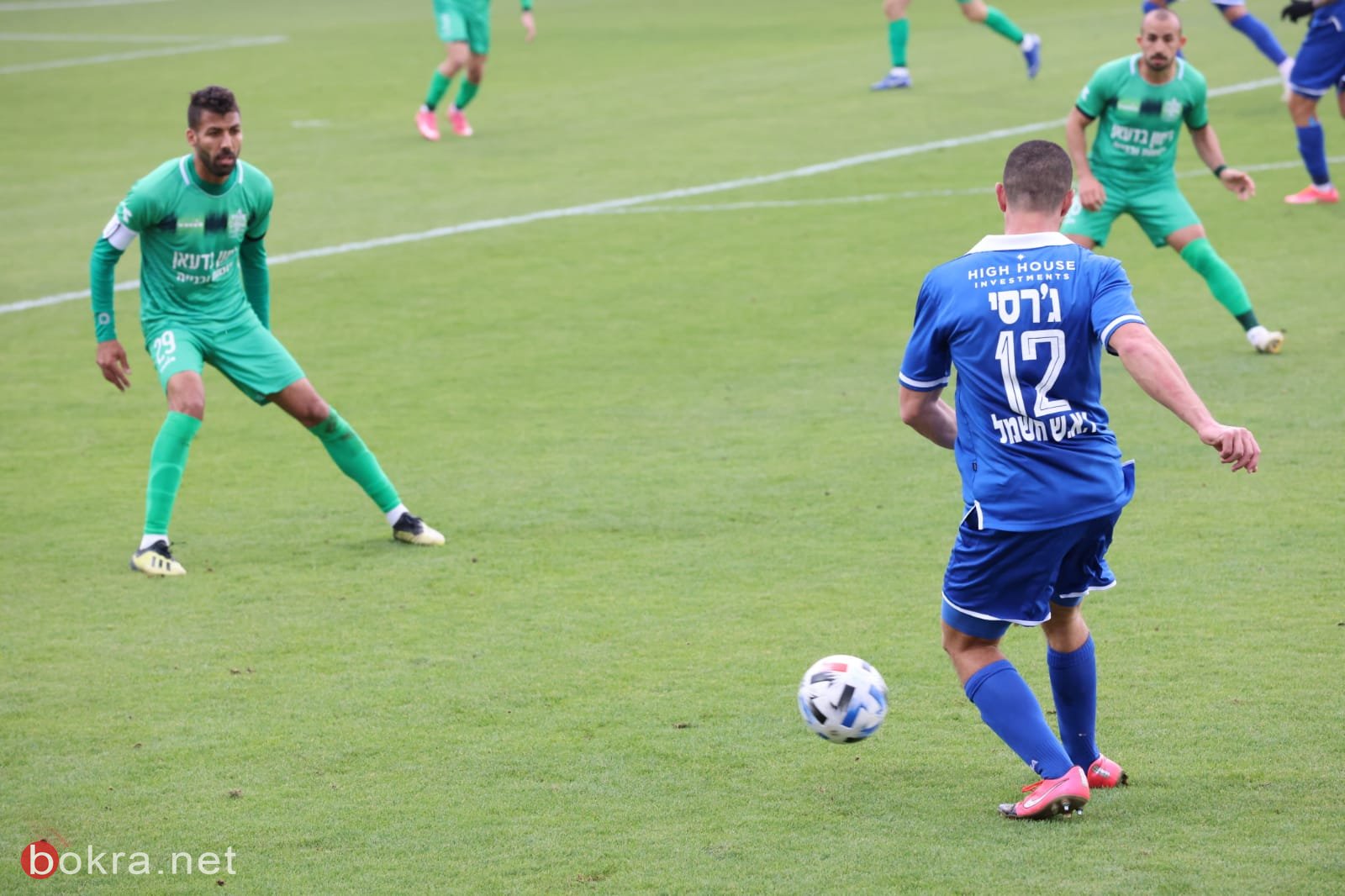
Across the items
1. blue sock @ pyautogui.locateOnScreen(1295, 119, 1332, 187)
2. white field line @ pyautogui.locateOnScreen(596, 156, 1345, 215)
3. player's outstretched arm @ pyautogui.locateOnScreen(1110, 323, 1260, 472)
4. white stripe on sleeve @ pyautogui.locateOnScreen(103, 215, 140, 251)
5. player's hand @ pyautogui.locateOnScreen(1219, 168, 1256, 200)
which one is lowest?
white field line @ pyautogui.locateOnScreen(596, 156, 1345, 215)

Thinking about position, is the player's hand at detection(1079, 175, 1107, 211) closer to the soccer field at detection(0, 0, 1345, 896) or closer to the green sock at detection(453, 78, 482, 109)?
the soccer field at detection(0, 0, 1345, 896)

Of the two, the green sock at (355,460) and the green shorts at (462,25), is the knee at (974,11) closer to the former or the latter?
the green shorts at (462,25)

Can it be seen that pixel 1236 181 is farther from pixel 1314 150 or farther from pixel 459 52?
pixel 459 52

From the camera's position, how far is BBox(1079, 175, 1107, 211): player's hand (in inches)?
394

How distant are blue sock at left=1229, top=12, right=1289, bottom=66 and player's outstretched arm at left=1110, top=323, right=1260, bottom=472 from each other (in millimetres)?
14960

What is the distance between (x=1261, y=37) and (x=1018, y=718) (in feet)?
50.1

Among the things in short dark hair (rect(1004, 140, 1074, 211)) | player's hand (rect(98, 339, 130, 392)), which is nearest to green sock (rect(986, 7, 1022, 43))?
player's hand (rect(98, 339, 130, 392))

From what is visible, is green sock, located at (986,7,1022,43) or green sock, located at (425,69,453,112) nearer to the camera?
green sock, located at (425,69,453,112)

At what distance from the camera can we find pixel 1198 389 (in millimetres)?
9984

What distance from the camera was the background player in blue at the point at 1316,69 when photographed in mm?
14359

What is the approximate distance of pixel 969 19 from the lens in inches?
787

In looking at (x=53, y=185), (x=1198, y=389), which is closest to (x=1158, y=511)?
(x=1198, y=389)

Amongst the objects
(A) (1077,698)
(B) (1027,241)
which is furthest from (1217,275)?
(B) (1027,241)

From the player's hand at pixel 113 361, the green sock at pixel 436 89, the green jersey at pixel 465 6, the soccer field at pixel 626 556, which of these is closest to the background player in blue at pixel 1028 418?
the soccer field at pixel 626 556
